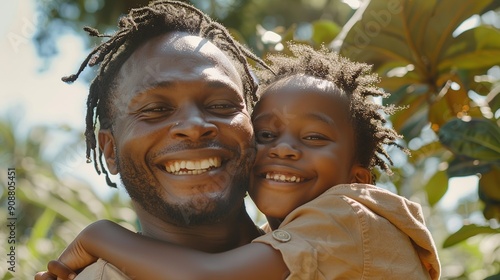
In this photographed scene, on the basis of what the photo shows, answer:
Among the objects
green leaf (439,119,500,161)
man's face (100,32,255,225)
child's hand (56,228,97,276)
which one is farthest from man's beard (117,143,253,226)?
green leaf (439,119,500,161)

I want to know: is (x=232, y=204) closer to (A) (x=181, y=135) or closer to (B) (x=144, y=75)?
(A) (x=181, y=135)

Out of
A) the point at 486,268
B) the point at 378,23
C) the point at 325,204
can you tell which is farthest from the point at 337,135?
the point at 486,268

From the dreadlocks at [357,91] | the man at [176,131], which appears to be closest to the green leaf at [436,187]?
the dreadlocks at [357,91]

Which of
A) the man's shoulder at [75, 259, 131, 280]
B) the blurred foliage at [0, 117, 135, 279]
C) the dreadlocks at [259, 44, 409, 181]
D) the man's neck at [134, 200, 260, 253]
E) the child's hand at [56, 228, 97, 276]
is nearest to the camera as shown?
the man's shoulder at [75, 259, 131, 280]

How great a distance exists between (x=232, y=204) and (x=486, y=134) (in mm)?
1556

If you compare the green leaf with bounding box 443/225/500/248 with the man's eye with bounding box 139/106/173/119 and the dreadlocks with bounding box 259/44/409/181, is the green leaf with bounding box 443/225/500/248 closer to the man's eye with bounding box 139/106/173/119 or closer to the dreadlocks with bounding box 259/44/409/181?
the dreadlocks with bounding box 259/44/409/181

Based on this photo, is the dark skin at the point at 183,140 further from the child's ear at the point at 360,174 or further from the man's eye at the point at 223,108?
the child's ear at the point at 360,174

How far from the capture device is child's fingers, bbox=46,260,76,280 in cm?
259

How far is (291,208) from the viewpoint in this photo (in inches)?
106

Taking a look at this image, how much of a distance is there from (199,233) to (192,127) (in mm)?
427

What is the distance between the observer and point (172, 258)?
2348 millimetres

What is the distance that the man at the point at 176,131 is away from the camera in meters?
2.51

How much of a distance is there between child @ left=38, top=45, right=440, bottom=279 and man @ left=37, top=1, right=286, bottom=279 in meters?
0.11

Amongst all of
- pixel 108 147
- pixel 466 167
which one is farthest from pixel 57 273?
pixel 466 167
